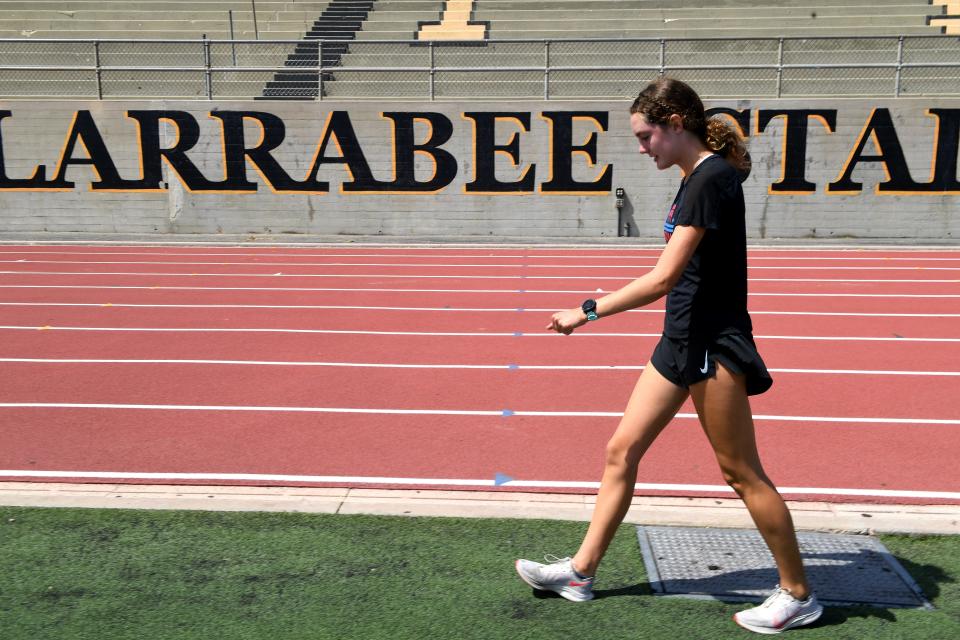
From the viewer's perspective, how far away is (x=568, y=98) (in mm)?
18578

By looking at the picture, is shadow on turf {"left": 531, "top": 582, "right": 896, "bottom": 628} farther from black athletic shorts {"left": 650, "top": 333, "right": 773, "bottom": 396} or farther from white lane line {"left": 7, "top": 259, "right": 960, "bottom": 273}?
white lane line {"left": 7, "top": 259, "right": 960, "bottom": 273}

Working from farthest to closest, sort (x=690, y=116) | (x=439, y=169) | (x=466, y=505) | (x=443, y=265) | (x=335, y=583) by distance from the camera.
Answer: (x=439, y=169), (x=443, y=265), (x=466, y=505), (x=335, y=583), (x=690, y=116)

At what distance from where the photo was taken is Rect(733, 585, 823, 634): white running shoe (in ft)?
11.6

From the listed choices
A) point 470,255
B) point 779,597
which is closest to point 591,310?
point 779,597

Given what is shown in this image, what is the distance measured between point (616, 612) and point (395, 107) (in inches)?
610

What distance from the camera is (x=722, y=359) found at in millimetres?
3408

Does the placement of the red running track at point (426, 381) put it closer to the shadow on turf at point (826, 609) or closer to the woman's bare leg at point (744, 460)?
the shadow on turf at point (826, 609)

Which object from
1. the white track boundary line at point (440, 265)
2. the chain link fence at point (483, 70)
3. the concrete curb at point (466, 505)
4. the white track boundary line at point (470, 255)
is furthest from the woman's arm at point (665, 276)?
the chain link fence at point (483, 70)

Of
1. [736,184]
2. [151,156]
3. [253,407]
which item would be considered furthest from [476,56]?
[736,184]

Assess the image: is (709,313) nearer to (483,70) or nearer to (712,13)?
(483,70)

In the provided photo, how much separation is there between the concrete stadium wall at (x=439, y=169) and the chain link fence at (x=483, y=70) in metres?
0.76

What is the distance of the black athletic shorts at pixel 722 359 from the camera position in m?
3.40

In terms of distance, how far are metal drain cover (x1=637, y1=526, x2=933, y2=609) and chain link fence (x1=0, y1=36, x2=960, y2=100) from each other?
47.9 ft

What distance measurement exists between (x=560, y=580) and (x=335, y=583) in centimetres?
94
